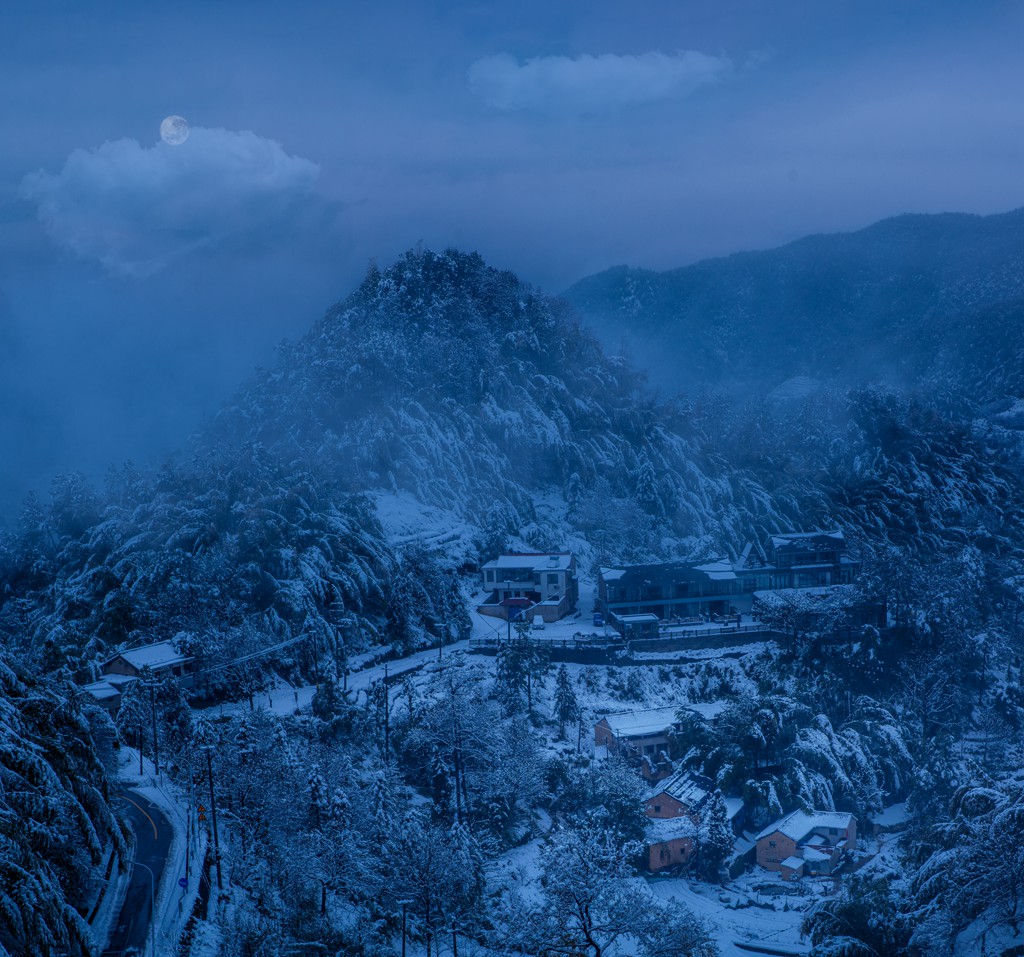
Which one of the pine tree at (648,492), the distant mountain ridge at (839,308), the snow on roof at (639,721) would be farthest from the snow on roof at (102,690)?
the distant mountain ridge at (839,308)

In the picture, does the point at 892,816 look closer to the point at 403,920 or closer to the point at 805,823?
the point at 805,823

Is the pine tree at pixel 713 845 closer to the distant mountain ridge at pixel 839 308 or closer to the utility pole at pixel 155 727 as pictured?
the utility pole at pixel 155 727

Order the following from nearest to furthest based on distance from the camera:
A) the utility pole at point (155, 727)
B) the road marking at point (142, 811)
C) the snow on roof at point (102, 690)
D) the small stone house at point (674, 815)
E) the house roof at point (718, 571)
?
the road marking at point (142, 811)
the utility pole at point (155, 727)
the small stone house at point (674, 815)
the snow on roof at point (102, 690)
the house roof at point (718, 571)

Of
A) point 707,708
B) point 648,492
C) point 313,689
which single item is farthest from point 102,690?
point 648,492

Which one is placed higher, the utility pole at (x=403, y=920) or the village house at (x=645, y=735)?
the utility pole at (x=403, y=920)

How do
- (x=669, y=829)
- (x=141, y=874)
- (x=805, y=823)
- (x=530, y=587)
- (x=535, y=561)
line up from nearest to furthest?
(x=141, y=874)
(x=669, y=829)
(x=805, y=823)
(x=530, y=587)
(x=535, y=561)

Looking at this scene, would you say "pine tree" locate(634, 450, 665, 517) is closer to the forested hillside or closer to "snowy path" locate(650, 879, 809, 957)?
the forested hillside
